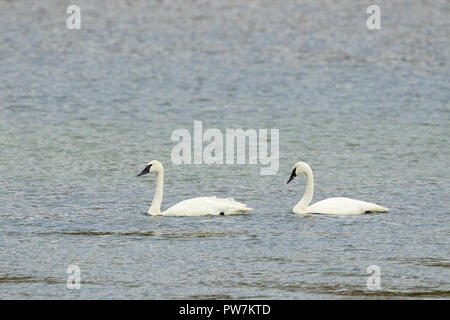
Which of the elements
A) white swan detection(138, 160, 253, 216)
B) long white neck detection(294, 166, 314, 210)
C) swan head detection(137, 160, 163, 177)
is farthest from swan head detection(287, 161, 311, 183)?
swan head detection(137, 160, 163, 177)

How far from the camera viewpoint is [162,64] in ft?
103

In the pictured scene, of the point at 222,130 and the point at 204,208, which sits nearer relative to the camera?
the point at 204,208

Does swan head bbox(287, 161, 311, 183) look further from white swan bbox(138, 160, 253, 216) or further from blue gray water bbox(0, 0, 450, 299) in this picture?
white swan bbox(138, 160, 253, 216)

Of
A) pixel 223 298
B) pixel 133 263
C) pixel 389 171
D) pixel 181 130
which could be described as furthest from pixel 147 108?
pixel 223 298

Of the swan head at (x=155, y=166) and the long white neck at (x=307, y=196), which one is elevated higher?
the swan head at (x=155, y=166)

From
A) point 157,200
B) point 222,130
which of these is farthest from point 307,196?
point 222,130

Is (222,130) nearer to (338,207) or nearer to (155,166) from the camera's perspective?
(155,166)

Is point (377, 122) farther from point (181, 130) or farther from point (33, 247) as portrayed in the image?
point (33, 247)

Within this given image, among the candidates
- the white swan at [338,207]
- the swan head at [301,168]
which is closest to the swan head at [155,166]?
the swan head at [301,168]

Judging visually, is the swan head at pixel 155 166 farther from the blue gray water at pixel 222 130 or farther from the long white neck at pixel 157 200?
the blue gray water at pixel 222 130

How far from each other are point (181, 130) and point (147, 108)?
2.74 m

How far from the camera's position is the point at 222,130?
2288cm

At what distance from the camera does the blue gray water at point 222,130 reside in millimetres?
13281

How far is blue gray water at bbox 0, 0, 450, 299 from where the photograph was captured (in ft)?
43.6
